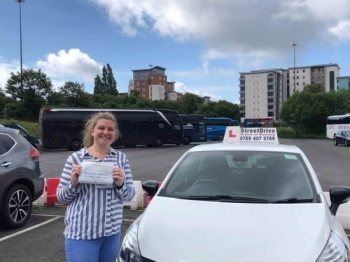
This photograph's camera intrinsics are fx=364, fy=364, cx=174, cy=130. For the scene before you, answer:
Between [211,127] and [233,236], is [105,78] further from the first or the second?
[233,236]

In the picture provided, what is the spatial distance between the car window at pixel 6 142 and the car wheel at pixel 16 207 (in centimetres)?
63

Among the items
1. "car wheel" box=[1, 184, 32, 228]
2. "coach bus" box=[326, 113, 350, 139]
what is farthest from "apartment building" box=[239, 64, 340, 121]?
"car wheel" box=[1, 184, 32, 228]

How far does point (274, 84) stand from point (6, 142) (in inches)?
4788

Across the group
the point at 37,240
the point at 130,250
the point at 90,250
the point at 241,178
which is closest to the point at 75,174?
the point at 90,250

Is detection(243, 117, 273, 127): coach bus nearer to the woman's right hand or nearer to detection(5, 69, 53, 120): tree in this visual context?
detection(5, 69, 53, 120): tree

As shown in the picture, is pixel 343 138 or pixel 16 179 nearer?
pixel 16 179

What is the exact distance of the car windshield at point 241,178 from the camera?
3.55m

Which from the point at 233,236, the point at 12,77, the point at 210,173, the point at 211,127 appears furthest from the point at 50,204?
the point at 12,77

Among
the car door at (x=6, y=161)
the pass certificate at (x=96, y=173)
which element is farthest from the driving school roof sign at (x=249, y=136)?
the car door at (x=6, y=161)

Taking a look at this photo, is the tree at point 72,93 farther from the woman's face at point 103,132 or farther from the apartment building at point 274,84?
the apartment building at point 274,84

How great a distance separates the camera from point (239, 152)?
4258mm

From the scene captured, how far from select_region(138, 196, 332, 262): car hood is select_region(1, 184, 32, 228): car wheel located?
3.29m

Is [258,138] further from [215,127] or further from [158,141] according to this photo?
[215,127]

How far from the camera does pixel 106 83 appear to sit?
10944 centimetres
